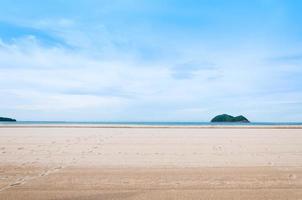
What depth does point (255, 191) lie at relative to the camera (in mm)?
5586

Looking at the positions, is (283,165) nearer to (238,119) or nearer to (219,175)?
(219,175)

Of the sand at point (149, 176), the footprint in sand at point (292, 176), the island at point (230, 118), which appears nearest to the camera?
the sand at point (149, 176)

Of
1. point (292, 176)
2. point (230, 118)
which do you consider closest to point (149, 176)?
point (292, 176)

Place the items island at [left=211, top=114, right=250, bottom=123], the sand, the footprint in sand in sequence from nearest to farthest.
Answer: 1. the sand
2. the footprint in sand
3. island at [left=211, top=114, right=250, bottom=123]

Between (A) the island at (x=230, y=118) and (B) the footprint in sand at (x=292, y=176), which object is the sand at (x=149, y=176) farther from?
(A) the island at (x=230, y=118)

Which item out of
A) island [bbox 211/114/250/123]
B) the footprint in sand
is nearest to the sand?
the footprint in sand

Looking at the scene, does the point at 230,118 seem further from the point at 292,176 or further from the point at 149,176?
the point at 149,176

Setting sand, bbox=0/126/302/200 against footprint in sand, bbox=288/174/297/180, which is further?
footprint in sand, bbox=288/174/297/180

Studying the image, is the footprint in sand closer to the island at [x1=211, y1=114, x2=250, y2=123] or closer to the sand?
the sand

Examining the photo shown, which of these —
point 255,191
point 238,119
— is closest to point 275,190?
point 255,191

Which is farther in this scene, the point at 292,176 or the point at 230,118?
the point at 230,118

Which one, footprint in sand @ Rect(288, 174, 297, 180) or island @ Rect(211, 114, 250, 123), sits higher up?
island @ Rect(211, 114, 250, 123)

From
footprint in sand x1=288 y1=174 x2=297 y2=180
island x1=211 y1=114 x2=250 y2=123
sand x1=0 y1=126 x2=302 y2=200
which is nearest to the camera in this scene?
sand x1=0 y1=126 x2=302 y2=200

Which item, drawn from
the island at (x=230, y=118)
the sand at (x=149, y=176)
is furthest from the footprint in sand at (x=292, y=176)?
the island at (x=230, y=118)
